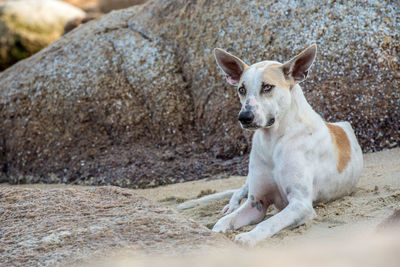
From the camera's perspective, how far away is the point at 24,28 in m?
14.5

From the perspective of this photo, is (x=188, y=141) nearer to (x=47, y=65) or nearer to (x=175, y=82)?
(x=175, y=82)

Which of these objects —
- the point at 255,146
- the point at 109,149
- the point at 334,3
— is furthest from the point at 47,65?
the point at 255,146

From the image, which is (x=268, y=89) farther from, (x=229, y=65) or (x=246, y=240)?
(x=246, y=240)

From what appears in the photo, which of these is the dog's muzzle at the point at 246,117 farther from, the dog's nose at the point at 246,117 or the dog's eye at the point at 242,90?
the dog's eye at the point at 242,90

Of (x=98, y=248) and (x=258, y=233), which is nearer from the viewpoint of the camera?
(x=98, y=248)

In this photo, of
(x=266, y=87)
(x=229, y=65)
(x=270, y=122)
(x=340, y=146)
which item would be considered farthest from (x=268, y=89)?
(x=340, y=146)

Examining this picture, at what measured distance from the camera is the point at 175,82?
855cm

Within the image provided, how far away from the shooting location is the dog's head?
489 cm

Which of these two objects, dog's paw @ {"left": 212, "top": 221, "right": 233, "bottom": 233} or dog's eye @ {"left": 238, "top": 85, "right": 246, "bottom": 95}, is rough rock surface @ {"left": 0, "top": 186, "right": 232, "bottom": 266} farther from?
dog's eye @ {"left": 238, "top": 85, "right": 246, "bottom": 95}

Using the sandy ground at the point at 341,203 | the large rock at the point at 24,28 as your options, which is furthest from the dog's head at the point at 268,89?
the large rock at the point at 24,28

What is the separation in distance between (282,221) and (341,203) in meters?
0.89

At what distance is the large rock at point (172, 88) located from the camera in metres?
7.48

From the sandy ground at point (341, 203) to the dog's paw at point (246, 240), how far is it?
103 mm

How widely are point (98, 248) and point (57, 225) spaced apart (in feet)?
1.91
